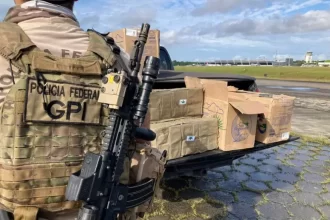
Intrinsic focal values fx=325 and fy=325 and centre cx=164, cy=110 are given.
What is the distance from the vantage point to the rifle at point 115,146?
4.28ft

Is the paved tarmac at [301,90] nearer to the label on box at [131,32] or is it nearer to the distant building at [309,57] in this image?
the label on box at [131,32]

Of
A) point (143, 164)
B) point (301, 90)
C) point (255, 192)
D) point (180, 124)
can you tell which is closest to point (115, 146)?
point (143, 164)

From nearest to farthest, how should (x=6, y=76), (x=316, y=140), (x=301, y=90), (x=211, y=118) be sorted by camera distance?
(x=6, y=76), (x=211, y=118), (x=316, y=140), (x=301, y=90)

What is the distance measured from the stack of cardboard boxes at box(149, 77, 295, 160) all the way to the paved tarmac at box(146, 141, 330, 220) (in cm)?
67

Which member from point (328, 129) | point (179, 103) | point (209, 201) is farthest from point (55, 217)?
point (328, 129)

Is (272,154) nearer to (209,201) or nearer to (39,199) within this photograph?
(209,201)

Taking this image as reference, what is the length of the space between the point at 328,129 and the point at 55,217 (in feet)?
23.0

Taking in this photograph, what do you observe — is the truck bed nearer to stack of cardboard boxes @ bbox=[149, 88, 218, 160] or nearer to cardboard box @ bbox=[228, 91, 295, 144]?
stack of cardboard boxes @ bbox=[149, 88, 218, 160]

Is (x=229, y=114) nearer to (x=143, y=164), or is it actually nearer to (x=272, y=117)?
(x=272, y=117)

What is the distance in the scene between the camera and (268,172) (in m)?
4.48

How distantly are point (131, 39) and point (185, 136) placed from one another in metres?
1.36

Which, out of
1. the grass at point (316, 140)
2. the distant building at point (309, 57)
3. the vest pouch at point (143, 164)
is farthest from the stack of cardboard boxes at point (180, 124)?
the distant building at point (309, 57)

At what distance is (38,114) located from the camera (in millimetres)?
1289

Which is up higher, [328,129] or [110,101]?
[110,101]
